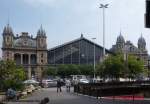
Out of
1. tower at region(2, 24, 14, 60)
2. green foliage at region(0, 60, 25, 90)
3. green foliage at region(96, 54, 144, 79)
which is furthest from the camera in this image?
tower at region(2, 24, 14, 60)

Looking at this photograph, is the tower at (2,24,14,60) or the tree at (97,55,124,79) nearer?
the tree at (97,55,124,79)

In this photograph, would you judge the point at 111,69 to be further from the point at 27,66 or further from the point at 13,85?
the point at 27,66

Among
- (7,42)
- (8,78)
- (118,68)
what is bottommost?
(8,78)

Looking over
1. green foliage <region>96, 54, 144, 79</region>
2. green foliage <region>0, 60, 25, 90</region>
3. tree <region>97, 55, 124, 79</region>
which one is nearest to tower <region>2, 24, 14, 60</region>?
green foliage <region>96, 54, 144, 79</region>

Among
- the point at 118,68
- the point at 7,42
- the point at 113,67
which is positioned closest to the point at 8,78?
the point at 118,68

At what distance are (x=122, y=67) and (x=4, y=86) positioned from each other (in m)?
60.3

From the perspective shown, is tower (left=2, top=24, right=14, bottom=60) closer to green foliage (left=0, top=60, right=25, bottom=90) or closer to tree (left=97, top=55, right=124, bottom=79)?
tree (left=97, top=55, right=124, bottom=79)

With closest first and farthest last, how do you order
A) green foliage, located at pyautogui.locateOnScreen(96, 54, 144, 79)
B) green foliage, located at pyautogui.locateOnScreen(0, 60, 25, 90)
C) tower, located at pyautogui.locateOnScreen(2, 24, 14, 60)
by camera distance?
green foliage, located at pyautogui.locateOnScreen(0, 60, 25, 90) → green foliage, located at pyautogui.locateOnScreen(96, 54, 144, 79) → tower, located at pyautogui.locateOnScreen(2, 24, 14, 60)

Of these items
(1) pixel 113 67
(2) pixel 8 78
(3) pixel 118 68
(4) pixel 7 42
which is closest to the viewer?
(2) pixel 8 78

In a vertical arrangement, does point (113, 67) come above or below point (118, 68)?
above

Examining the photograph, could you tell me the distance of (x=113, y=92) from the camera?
126 feet

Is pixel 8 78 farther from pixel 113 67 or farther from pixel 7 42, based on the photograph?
pixel 7 42

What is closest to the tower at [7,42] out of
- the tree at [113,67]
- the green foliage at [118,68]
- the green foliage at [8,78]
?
the green foliage at [118,68]

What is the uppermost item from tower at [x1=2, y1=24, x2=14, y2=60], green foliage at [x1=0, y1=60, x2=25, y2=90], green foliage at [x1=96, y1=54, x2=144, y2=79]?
tower at [x1=2, y1=24, x2=14, y2=60]
